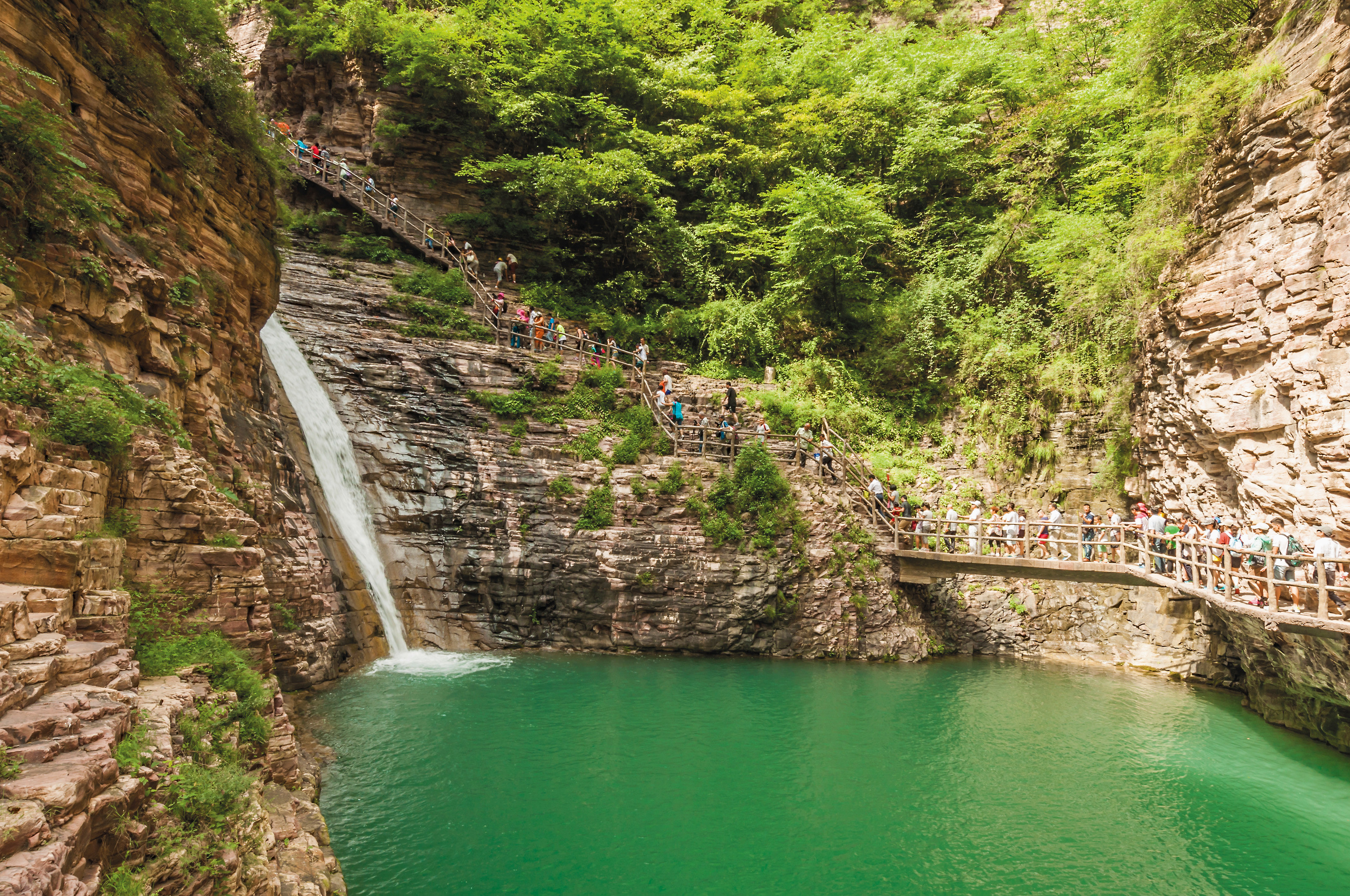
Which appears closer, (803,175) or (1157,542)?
(1157,542)

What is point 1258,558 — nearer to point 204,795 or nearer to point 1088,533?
point 1088,533

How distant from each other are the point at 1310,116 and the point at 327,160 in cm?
2752

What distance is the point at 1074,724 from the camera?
44.3 ft

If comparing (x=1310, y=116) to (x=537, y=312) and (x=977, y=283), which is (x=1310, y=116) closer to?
(x=977, y=283)

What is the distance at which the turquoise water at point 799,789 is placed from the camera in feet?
26.1

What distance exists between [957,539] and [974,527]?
909 mm

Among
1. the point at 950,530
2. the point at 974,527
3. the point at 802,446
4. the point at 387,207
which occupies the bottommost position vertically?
the point at 950,530

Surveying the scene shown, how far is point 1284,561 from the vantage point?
1197 centimetres

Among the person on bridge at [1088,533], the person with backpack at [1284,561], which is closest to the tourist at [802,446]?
the person on bridge at [1088,533]

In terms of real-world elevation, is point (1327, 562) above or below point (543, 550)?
above

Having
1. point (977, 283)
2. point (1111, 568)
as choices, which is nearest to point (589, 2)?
point (977, 283)

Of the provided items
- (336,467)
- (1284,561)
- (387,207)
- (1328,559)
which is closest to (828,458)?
(1284,561)

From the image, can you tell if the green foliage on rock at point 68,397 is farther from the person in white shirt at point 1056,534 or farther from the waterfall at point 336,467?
the person in white shirt at point 1056,534

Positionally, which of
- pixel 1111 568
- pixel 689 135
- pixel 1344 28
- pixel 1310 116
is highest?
pixel 689 135
